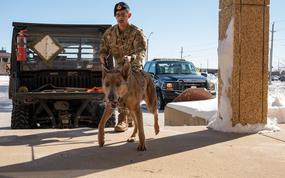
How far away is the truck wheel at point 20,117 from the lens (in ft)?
27.3

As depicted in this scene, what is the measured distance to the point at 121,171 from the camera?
427 cm

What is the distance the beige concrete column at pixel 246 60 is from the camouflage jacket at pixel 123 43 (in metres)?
1.51

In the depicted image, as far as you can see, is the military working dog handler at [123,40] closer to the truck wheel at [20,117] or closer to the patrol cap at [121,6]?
the patrol cap at [121,6]

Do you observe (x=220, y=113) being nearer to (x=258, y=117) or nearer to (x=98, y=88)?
(x=258, y=117)

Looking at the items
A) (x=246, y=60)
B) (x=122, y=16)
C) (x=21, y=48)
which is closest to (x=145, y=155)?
(x=122, y=16)

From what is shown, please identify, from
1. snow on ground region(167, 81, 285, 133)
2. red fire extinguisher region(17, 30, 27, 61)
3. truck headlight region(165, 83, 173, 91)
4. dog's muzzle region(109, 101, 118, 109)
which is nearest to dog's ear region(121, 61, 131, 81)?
dog's muzzle region(109, 101, 118, 109)

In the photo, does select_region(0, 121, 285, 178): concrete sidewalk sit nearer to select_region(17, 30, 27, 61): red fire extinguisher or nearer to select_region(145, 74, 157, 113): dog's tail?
select_region(145, 74, 157, 113): dog's tail

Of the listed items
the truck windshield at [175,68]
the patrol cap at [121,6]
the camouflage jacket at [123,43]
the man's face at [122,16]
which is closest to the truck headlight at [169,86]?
the truck windshield at [175,68]

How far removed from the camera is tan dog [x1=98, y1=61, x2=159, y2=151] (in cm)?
485

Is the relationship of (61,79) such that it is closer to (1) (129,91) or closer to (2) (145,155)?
(1) (129,91)

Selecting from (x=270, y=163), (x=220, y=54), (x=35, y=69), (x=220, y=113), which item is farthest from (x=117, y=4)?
(x=35, y=69)

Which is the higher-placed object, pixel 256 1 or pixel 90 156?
pixel 256 1

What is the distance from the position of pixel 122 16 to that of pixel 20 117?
3426 millimetres

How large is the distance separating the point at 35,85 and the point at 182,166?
219 inches
